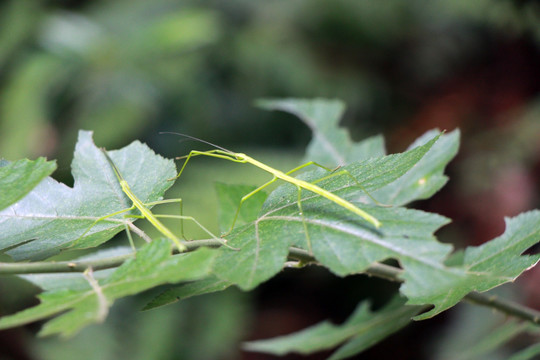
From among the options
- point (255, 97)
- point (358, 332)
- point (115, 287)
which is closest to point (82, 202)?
point (115, 287)

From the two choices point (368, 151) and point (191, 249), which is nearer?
point (191, 249)

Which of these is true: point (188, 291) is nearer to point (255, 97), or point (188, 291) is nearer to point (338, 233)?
point (338, 233)

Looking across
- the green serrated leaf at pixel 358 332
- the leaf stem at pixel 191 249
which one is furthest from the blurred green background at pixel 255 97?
the leaf stem at pixel 191 249

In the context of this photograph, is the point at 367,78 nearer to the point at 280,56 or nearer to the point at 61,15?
the point at 280,56

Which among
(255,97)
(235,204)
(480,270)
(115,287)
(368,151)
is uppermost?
(255,97)

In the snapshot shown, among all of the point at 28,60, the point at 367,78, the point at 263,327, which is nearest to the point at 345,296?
the point at 263,327

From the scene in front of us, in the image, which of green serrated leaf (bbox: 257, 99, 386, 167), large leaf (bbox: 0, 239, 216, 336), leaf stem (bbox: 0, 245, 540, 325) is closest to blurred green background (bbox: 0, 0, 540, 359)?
green serrated leaf (bbox: 257, 99, 386, 167)
